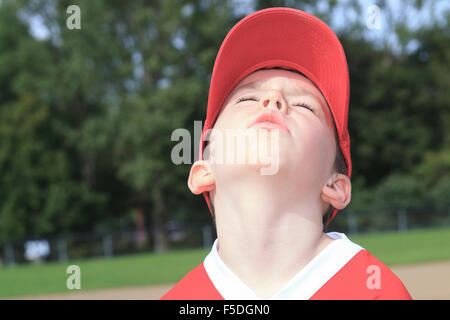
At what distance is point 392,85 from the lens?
22.7 metres

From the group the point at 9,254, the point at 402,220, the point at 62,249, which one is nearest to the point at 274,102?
the point at 62,249

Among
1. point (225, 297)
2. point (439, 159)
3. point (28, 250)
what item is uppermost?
point (439, 159)

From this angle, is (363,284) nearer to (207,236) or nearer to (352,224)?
(207,236)

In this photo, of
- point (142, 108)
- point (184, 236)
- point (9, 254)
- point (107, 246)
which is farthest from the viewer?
point (142, 108)

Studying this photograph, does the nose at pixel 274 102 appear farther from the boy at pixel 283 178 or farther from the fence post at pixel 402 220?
the fence post at pixel 402 220

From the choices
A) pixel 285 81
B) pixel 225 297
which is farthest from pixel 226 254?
pixel 285 81

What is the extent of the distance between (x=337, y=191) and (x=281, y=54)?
453mm

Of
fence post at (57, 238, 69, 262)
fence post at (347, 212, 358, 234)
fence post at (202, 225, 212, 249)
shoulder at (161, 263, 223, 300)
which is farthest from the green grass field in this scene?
shoulder at (161, 263, 223, 300)

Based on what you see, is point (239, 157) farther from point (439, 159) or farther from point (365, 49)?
point (365, 49)

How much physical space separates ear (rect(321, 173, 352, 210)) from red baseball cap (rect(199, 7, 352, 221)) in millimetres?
79

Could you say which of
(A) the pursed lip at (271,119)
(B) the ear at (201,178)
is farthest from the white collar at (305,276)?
(A) the pursed lip at (271,119)

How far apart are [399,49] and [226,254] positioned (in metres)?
24.8

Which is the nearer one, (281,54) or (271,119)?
(271,119)

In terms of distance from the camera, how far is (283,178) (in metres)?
1.37
